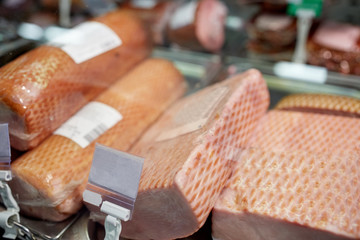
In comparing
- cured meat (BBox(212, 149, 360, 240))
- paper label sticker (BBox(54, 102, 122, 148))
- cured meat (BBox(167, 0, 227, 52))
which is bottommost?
paper label sticker (BBox(54, 102, 122, 148))

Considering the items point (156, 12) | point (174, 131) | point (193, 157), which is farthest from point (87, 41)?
point (193, 157)

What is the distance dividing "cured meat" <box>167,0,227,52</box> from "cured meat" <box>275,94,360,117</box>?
2.42 ft

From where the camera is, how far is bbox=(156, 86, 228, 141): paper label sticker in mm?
1354

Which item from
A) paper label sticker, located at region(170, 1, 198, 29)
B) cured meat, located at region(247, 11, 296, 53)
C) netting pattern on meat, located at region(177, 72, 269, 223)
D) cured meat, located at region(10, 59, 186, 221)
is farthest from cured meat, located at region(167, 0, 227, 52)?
netting pattern on meat, located at region(177, 72, 269, 223)

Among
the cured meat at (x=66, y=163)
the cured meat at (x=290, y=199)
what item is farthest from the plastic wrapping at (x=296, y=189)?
the cured meat at (x=66, y=163)

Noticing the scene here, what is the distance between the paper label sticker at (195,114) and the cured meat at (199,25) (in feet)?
2.36

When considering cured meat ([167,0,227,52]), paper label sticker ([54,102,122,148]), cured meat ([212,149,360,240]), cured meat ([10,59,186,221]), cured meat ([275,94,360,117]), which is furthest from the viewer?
cured meat ([167,0,227,52])

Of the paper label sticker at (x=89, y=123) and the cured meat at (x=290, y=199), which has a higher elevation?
the cured meat at (x=290, y=199)

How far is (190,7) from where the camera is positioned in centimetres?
220

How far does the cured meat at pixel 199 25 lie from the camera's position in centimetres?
214

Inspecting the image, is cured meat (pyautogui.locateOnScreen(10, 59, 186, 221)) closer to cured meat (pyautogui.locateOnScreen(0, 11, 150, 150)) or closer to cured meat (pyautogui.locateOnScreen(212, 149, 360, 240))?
cured meat (pyautogui.locateOnScreen(0, 11, 150, 150))

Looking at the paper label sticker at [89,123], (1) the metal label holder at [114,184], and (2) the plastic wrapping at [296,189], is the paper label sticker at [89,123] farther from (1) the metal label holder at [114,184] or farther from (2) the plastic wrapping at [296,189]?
(2) the plastic wrapping at [296,189]

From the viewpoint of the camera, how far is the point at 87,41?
1624mm

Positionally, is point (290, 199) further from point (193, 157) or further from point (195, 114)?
point (195, 114)
